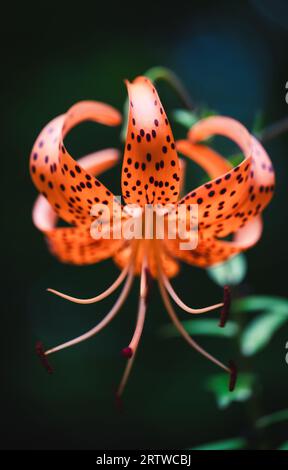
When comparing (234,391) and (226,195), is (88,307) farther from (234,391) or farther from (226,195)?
(226,195)

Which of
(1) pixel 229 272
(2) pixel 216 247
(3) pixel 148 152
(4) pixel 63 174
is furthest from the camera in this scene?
(1) pixel 229 272

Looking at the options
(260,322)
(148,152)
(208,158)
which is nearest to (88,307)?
(260,322)

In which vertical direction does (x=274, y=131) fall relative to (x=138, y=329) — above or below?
above

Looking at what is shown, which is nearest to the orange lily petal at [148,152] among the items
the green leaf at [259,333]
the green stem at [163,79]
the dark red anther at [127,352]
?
the green stem at [163,79]

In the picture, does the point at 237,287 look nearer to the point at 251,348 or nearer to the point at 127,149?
the point at 251,348

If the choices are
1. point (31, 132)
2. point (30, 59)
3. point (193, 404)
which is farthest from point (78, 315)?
point (30, 59)

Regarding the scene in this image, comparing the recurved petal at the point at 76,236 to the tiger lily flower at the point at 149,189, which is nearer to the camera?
the tiger lily flower at the point at 149,189

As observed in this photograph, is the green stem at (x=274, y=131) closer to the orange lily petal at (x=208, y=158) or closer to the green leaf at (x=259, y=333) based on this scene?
the orange lily petal at (x=208, y=158)

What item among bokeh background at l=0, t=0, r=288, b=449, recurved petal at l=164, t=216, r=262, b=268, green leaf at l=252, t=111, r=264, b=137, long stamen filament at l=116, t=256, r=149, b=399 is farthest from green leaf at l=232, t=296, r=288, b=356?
bokeh background at l=0, t=0, r=288, b=449
